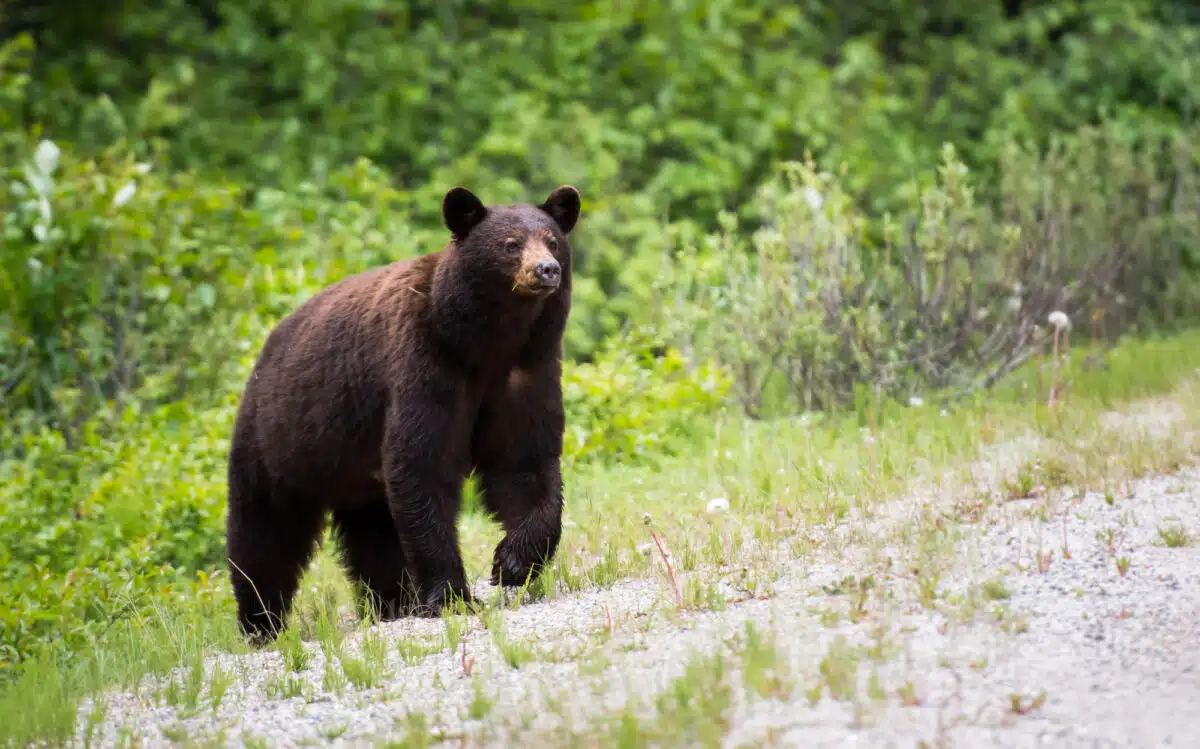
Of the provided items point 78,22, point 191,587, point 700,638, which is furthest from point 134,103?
point 700,638

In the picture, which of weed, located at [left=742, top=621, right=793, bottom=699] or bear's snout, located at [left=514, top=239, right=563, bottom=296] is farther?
bear's snout, located at [left=514, top=239, right=563, bottom=296]

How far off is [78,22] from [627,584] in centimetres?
1145

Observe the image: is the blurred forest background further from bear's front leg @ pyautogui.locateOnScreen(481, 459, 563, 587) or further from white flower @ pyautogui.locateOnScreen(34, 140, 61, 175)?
bear's front leg @ pyautogui.locateOnScreen(481, 459, 563, 587)

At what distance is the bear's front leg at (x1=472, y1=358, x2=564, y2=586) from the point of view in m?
5.38

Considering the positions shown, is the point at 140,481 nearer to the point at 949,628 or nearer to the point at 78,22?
the point at 949,628

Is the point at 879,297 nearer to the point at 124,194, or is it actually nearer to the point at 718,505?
the point at 718,505

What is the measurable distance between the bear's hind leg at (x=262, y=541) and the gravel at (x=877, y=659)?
1030mm

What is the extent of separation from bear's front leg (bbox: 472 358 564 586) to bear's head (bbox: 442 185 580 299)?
0.40 metres

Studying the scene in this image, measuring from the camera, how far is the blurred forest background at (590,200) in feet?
27.9

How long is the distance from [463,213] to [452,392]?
0.67m

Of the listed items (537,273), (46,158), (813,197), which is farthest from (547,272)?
→ (46,158)

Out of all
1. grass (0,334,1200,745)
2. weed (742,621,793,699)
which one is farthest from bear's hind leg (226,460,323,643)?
Result: weed (742,621,793,699)

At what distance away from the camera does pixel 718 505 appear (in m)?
6.01

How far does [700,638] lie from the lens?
4367mm
